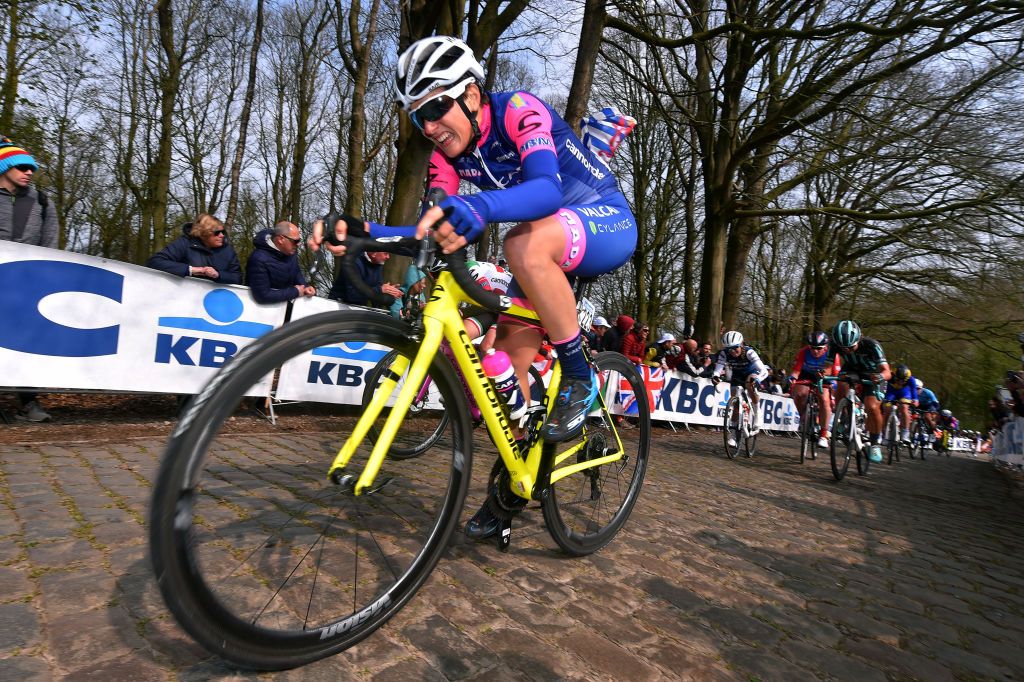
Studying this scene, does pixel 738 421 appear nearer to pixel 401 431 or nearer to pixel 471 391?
pixel 471 391

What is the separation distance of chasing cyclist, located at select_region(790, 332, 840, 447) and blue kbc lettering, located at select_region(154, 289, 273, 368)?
778cm

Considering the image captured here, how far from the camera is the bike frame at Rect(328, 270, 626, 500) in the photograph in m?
1.93

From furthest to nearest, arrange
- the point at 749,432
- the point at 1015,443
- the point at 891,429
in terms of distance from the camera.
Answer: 1. the point at 891,429
2. the point at 1015,443
3. the point at 749,432

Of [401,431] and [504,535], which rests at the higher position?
[401,431]

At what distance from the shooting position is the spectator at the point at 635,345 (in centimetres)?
1081

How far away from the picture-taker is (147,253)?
2109 centimetres

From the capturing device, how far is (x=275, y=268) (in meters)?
6.54

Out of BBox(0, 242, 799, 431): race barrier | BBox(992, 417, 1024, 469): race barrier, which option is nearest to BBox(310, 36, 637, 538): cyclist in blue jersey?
BBox(0, 242, 799, 431): race barrier

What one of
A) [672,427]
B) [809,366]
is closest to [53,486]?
[809,366]

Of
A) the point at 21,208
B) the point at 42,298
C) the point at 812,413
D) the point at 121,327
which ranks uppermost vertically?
the point at 21,208

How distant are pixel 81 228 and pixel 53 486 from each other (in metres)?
29.7

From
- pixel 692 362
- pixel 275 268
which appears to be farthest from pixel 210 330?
pixel 692 362

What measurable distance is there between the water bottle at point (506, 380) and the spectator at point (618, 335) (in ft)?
26.7

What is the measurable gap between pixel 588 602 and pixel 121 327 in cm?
514
